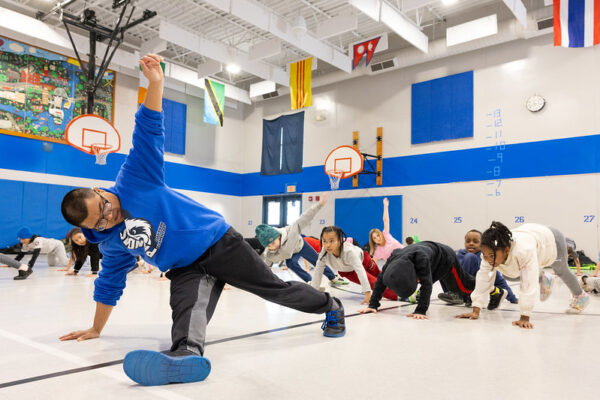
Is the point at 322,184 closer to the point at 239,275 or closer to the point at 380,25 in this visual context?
the point at 380,25

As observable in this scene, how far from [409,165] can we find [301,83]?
308cm

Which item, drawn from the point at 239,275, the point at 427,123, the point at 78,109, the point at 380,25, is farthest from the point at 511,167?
the point at 78,109

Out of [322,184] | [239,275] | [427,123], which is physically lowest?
[239,275]

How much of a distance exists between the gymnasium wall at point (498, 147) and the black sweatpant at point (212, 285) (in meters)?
7.51

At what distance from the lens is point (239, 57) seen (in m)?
9.66

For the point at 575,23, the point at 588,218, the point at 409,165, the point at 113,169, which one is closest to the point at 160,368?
the point at 575,23

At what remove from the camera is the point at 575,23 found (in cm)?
677

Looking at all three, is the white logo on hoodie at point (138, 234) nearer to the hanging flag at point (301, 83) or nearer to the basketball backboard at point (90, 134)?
the basketball backboard at point (90, 134)

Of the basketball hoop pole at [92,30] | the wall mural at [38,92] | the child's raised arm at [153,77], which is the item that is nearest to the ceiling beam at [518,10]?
the basketball hoop pole at [92,30]

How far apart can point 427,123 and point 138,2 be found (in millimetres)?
6605


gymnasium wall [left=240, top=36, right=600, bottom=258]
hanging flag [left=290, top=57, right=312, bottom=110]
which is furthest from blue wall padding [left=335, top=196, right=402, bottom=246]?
hanging flag [left=290, top=57, right=312, bottom=110]

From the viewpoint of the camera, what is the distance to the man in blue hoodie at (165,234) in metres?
1.59

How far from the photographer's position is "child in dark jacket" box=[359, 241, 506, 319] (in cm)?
291

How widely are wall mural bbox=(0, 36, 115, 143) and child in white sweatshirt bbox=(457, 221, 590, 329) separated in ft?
31.5
